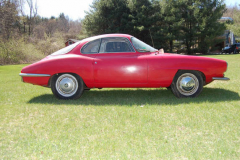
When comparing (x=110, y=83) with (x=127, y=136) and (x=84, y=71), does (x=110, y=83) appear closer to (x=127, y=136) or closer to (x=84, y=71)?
(x=84, y=71)

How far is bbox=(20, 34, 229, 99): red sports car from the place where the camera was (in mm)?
4863

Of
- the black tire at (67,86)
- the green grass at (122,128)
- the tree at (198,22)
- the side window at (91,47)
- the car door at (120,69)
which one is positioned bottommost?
the green grass at (122,128)

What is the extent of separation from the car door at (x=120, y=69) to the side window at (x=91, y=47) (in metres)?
0.19

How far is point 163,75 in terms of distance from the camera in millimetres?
4867

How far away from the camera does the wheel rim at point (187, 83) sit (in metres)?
4.98

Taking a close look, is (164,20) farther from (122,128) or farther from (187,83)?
(122,128)

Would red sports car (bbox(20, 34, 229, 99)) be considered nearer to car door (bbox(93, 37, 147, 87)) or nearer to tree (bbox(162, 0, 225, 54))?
car door (bbox(93, 37, 147, 87))

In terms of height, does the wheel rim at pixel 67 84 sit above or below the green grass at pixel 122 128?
above

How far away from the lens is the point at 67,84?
508 cm

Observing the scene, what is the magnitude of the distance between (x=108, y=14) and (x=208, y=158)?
39349mm

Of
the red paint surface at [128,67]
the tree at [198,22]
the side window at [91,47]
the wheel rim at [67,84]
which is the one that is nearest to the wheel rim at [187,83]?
the red paint surface at [128,67]

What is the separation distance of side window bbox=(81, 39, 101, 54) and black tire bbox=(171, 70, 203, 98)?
203cm

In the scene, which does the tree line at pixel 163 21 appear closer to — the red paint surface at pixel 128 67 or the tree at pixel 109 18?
the tree at pixel 109 18

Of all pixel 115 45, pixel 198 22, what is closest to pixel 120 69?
pixel 115 45
